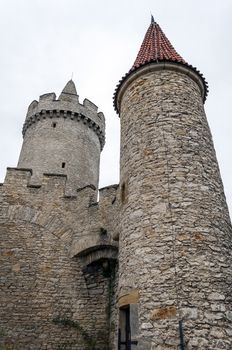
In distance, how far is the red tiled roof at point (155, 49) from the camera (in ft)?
27.7

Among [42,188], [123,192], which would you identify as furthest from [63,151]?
[123,192]

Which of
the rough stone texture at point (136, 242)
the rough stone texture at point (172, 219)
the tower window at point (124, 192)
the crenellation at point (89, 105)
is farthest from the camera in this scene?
the crenellation at point (89, 105)

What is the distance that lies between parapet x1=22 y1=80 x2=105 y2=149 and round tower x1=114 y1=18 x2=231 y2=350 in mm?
8815

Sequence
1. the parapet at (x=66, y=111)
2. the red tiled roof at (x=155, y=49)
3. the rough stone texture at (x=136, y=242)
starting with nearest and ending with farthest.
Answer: the rough stone texture at (x=136, y=242), the red tiled roof at (x=155, y=49), the parapet at (x=66, y=111)

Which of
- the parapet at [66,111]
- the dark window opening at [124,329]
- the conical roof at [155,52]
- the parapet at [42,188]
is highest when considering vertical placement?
the parapet at [66,111]

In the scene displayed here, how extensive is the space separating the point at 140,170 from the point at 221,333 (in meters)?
3.32

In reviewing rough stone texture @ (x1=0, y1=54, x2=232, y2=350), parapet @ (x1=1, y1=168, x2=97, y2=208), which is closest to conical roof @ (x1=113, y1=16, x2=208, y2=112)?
rough stone texture @ (x1=0, y1=54, x2=232, y2=350)

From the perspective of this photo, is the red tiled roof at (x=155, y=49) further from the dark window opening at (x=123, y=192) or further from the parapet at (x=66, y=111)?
the parapet at (x=66, y=111)

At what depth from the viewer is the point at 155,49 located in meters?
9.16

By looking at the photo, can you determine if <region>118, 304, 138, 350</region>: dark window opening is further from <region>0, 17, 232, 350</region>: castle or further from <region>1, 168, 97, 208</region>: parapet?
<region>1, 168, 97, 208</region>: parapet

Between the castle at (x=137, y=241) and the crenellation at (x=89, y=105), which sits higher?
the crenellation at (x=89, y=105)

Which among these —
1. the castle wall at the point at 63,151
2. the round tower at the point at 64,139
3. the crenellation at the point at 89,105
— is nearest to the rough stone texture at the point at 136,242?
the castle wall at the point at 63,151

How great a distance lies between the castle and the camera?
5395 mm

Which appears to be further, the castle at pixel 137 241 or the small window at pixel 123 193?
the small window at pixel 123 193
